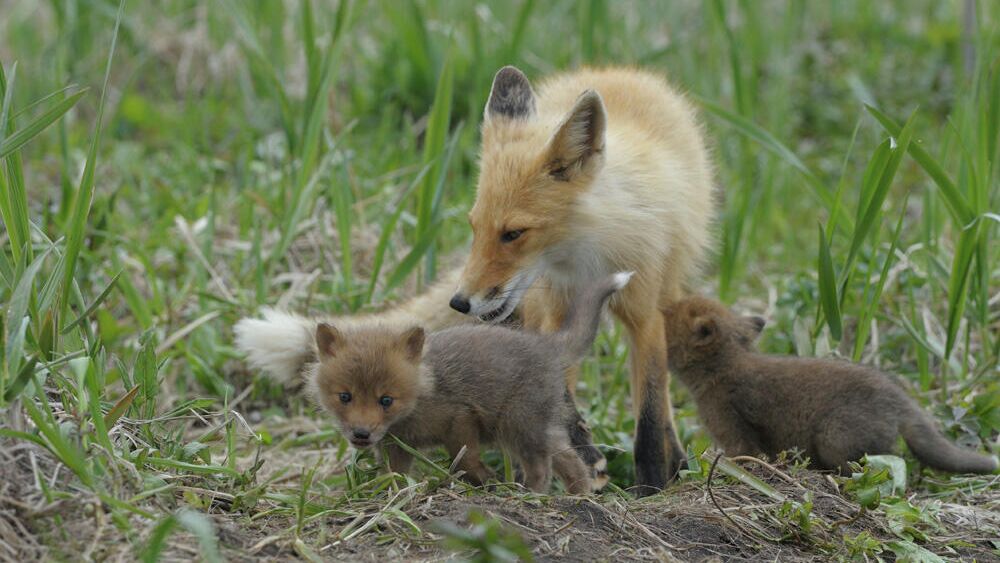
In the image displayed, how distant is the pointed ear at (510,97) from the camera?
4996 millimetres

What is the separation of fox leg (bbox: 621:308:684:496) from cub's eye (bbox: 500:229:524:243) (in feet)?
2.05

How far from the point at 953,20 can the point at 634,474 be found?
291 inches

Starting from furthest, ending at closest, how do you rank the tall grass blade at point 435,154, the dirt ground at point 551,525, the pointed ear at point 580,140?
1. the tall grass blade at point 435,154
2. the pointed ear at point 580,140
3. the dirt ground at point 551,525

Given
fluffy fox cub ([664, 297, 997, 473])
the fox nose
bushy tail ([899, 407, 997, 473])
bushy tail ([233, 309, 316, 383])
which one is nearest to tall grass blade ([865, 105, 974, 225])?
fluffy fox cub ([664, 297, 997, 473])

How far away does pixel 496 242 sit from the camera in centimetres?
449

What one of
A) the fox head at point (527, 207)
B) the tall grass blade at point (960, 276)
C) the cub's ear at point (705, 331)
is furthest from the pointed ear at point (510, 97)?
the tall grass blade at point (960, 276)

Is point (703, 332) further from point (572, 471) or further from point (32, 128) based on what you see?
point (32, 128)

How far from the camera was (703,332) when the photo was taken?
15.8 feet

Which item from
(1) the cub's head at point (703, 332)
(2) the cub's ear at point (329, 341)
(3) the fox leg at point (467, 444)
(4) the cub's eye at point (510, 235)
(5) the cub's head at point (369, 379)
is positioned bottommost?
(3) the fox leg at point (467, 444)

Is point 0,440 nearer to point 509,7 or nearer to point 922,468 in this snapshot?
point 922,468

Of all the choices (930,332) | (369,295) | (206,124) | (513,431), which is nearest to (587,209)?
(513,431)

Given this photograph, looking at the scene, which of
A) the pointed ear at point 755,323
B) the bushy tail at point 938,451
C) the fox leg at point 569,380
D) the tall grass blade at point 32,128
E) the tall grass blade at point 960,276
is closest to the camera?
the tall grass blade at point 32,128

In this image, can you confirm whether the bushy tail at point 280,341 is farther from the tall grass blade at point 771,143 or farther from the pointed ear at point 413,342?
the tall grass blade at point 771,143

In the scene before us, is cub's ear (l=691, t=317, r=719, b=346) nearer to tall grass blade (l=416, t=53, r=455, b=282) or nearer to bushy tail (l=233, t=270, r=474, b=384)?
bushy tail (l=233, t=270, r=474, b=384)
